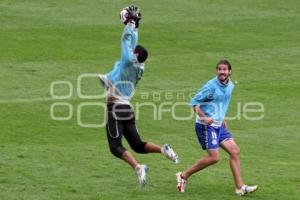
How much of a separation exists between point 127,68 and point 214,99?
50.1 inches

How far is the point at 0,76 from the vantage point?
22.5 meters

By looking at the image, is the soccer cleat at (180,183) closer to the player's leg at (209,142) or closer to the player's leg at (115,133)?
the player's leg at (209,142)

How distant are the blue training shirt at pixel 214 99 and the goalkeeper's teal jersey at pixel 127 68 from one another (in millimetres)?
913

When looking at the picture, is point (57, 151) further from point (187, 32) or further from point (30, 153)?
point (187, 32)

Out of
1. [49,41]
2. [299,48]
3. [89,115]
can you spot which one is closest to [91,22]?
[49,41]

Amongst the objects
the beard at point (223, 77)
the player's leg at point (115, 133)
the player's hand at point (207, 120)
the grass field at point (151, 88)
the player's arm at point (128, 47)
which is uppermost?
the player's arm at point (128, 47)

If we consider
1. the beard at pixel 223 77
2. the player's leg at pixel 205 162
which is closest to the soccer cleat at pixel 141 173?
the player's leg at pixel 205 162

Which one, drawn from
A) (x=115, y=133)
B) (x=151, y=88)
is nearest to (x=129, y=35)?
(x=115, y=133)

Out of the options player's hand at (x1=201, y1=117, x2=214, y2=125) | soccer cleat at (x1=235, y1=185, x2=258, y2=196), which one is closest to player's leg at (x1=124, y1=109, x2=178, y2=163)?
player's hand at (x1=201, y1=117, x2=214, y2=125)

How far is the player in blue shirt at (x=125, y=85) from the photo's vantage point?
12625 mm

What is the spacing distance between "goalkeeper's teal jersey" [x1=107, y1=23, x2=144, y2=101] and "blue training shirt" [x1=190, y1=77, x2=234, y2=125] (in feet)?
3.00

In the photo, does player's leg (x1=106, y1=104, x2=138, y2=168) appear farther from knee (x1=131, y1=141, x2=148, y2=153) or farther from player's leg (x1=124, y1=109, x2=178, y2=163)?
knee (x1=131, y1=141, x2=148, y2=153)

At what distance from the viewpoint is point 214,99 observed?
12680mm

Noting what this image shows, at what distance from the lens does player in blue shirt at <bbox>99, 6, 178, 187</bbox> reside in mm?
12625
